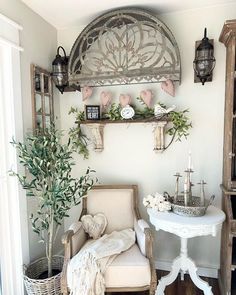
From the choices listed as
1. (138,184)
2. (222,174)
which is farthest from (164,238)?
(222,174)

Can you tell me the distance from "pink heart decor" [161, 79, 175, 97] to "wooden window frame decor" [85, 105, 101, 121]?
24.9 inches

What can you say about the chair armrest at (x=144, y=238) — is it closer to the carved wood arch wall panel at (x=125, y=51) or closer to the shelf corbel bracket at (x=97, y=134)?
the shelf corbel bracket at (x=97, y=134)

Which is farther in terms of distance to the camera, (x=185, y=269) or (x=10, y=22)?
(x=185, y=269)

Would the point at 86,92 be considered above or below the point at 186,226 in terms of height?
above

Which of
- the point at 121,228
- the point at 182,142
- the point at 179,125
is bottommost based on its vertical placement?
the point at 121,228

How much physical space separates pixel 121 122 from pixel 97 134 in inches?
11.3

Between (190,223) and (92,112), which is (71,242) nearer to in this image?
(190,223)

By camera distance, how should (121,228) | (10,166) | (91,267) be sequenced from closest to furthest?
(91,267) → (10,166) → (121,228)

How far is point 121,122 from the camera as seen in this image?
230cm

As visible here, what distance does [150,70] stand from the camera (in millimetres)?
2080

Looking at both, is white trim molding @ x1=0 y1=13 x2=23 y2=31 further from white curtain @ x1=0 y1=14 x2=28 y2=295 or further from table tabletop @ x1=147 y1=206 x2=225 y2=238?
table tabletop @ x1=147 y1=206 x2=225 y2=238

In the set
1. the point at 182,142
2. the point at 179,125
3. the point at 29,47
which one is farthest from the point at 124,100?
the point at 29,47

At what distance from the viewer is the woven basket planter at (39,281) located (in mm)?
1863

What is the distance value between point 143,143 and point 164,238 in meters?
0.96
